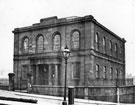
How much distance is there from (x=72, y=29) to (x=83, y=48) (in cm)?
306

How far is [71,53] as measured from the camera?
25906mm

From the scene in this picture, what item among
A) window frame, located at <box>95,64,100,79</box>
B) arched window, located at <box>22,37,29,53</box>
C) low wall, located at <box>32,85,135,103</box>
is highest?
arched window, located at <box>22,37,29,53</box>

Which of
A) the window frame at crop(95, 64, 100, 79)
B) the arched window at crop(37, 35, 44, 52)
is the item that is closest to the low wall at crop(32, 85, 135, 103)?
the window frame at crop(95, 64, 100, 79)

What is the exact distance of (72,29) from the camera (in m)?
26.2

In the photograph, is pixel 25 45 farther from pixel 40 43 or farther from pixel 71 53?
pixel 71 53

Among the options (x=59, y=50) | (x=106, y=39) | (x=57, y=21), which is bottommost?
(x=59, y=50)

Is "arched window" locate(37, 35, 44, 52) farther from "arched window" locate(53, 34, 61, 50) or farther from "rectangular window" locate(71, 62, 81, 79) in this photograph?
"rectangular window" locate(71, 62, 81, 79)

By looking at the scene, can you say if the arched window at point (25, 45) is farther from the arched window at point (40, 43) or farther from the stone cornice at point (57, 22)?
the arched window at point (40, 43)

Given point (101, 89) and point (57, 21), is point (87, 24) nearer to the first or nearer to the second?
point (57, 21)

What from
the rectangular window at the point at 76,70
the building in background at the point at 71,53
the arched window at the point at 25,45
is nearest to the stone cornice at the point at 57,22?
the building in background at the point at 71,53

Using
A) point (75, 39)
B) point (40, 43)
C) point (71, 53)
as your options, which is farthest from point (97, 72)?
point (40, 43)

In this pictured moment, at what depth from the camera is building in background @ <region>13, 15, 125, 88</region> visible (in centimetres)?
2484

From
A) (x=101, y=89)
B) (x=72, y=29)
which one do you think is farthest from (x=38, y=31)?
(x=101, y=89)

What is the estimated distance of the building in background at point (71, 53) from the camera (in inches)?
978
